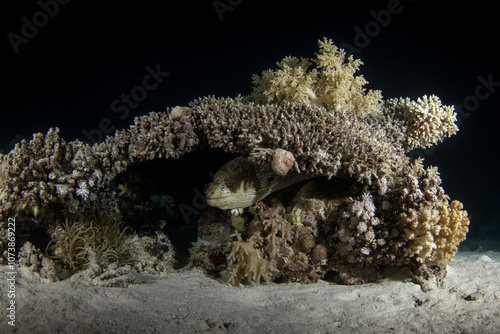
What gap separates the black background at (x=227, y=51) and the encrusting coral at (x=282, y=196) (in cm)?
675

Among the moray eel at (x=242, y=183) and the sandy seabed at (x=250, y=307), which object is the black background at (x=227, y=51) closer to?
the moray eel at (x=242, y=183)

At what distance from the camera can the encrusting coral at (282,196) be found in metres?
3.73

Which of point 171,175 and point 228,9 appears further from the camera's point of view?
point 228,9

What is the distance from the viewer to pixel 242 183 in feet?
13.3

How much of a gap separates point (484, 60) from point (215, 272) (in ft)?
48.9

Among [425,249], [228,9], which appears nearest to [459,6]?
[228,9]

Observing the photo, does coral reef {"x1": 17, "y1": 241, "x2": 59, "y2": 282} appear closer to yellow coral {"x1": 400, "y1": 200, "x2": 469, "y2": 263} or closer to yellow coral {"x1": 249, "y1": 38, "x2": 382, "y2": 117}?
yellow coral {"x1": 249, "y1": 38, "x2": 382, "y2": 117}

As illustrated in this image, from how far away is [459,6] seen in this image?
10539 mm

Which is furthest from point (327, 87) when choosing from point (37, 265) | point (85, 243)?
point (37, 265)

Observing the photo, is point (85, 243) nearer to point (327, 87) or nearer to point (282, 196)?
point (282, 196)

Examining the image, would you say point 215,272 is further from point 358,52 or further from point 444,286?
point 358,52

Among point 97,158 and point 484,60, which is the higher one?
point 484,60

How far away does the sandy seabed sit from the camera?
2.21m

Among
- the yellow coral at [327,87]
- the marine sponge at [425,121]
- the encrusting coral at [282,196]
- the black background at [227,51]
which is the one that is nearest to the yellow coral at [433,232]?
the encrusting coral at [282,196]
